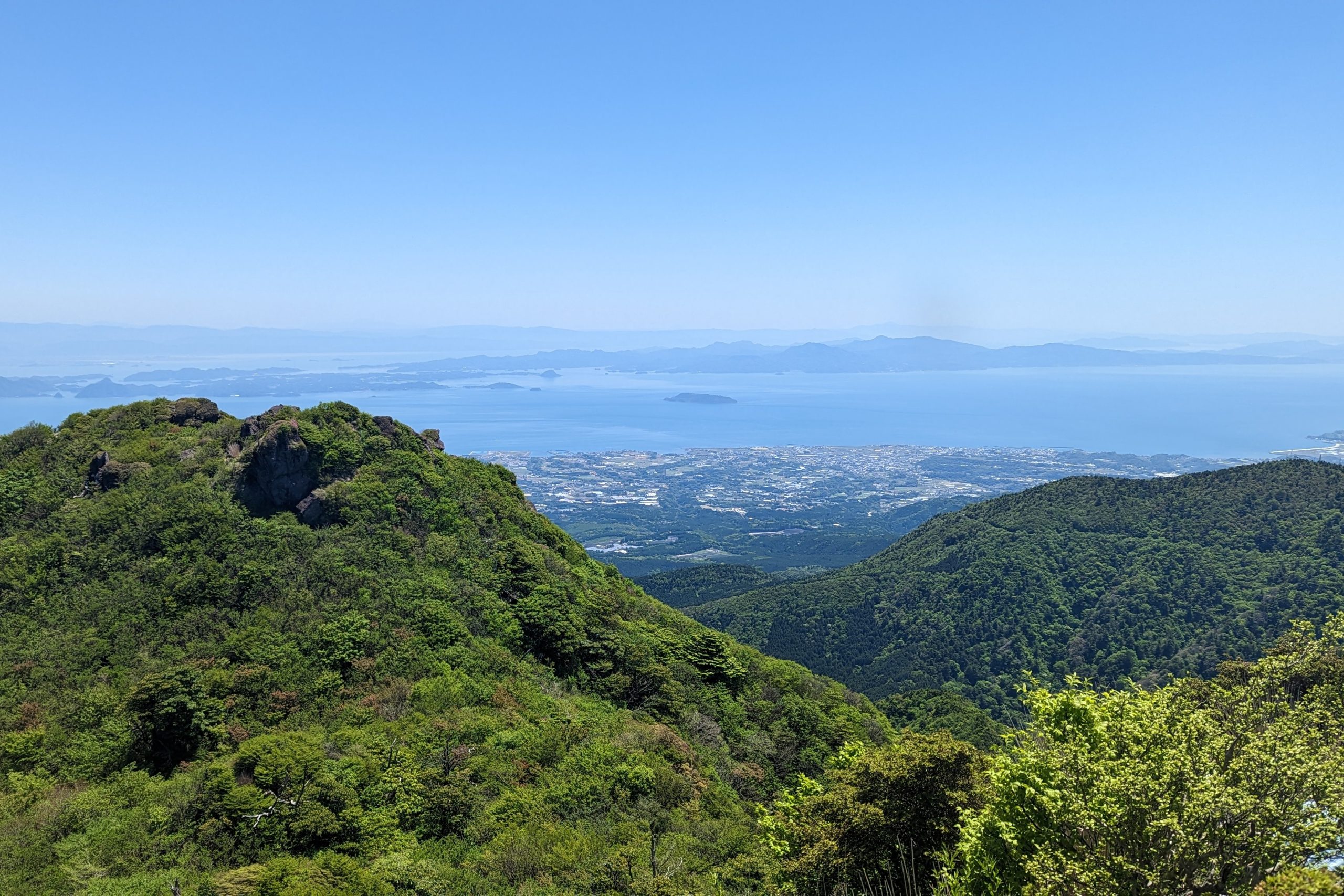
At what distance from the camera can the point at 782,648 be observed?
8700cm

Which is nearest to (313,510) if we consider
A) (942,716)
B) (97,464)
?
(97,464)

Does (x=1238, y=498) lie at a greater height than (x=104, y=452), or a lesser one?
lesser

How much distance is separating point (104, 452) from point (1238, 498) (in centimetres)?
10855

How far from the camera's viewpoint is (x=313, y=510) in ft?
114

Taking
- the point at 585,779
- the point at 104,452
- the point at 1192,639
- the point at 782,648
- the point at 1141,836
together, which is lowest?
the point at 782,648

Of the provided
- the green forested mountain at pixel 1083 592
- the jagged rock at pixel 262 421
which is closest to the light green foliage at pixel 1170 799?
the jagged rock at pixel 262 421

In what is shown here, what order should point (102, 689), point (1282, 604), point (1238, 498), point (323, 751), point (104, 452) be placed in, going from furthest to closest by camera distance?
1. point (1238, 498)
2. point (1282, 604)
3. point (104, 452)
4. point (102, 689)
5. point (323, 751)

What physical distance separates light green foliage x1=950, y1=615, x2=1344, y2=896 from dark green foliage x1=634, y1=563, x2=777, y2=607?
9513 cm

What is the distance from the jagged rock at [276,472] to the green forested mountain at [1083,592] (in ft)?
208

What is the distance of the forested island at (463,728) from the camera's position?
39.5 ft

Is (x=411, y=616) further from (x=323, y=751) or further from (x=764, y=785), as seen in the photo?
(x=764, y=785)

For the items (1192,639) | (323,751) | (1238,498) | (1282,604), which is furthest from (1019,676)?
(323,751)

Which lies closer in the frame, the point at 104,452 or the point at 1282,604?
the point at 104,452

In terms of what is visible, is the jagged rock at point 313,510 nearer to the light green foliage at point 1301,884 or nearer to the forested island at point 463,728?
the forested island at point 463,728
